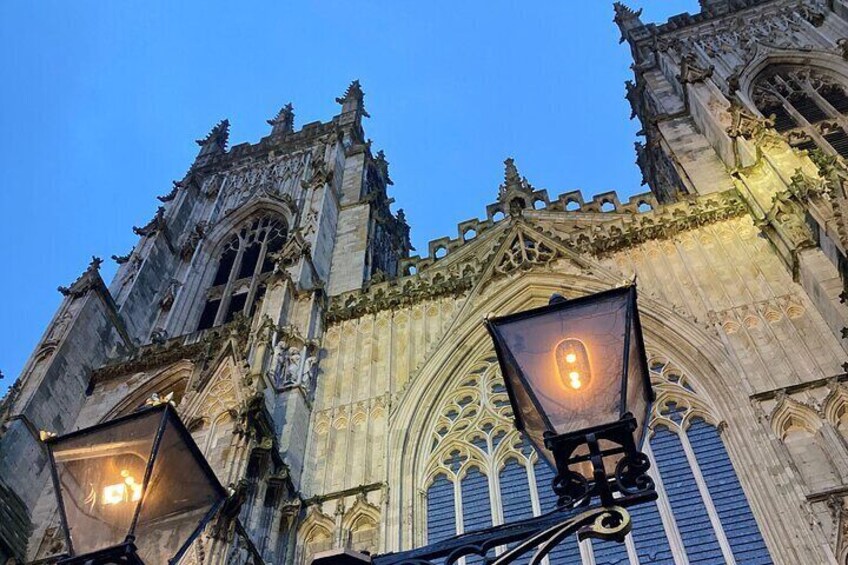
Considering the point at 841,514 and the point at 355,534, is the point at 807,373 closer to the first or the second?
the point at 841,514

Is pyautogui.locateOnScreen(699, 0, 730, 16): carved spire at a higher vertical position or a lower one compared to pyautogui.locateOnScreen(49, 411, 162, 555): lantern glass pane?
higher

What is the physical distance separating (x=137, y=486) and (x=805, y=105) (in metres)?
21.8

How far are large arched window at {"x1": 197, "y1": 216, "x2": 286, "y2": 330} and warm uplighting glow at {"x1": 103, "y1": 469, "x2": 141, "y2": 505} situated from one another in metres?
16.5

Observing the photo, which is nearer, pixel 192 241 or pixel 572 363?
pixel 572 363

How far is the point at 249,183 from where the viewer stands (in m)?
27.5

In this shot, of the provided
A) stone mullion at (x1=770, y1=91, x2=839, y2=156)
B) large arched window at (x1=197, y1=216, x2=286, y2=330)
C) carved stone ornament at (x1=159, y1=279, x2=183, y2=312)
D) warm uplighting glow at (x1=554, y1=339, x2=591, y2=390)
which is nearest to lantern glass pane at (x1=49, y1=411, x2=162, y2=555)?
warm uplighting glow at (x1=554, y1=339, x2=591, y2=390)

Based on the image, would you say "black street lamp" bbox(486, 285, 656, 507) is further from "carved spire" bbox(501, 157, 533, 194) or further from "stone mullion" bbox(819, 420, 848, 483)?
"carved spire" bbox(501, 157, 533, 194)

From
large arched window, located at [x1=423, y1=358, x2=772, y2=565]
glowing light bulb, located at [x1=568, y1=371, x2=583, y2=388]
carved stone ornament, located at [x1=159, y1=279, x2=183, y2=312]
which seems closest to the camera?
glowing light bulb, located at [x1=568, y1=371, x2=583, y2=388]

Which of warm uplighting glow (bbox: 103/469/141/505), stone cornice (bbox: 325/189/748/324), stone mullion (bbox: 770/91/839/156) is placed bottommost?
warm uplighting glow (bbox: 103/469/141/505)

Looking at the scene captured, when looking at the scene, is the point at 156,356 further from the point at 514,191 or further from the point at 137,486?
the point at 137,486

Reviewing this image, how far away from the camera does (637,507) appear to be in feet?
38.2

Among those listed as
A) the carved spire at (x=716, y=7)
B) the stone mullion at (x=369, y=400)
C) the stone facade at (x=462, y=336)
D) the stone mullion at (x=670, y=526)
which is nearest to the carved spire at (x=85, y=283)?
the stone facade at (x=462, y=336)

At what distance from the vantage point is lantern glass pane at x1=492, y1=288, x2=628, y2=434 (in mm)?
4367

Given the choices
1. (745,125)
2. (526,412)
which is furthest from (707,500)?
(745,125)
